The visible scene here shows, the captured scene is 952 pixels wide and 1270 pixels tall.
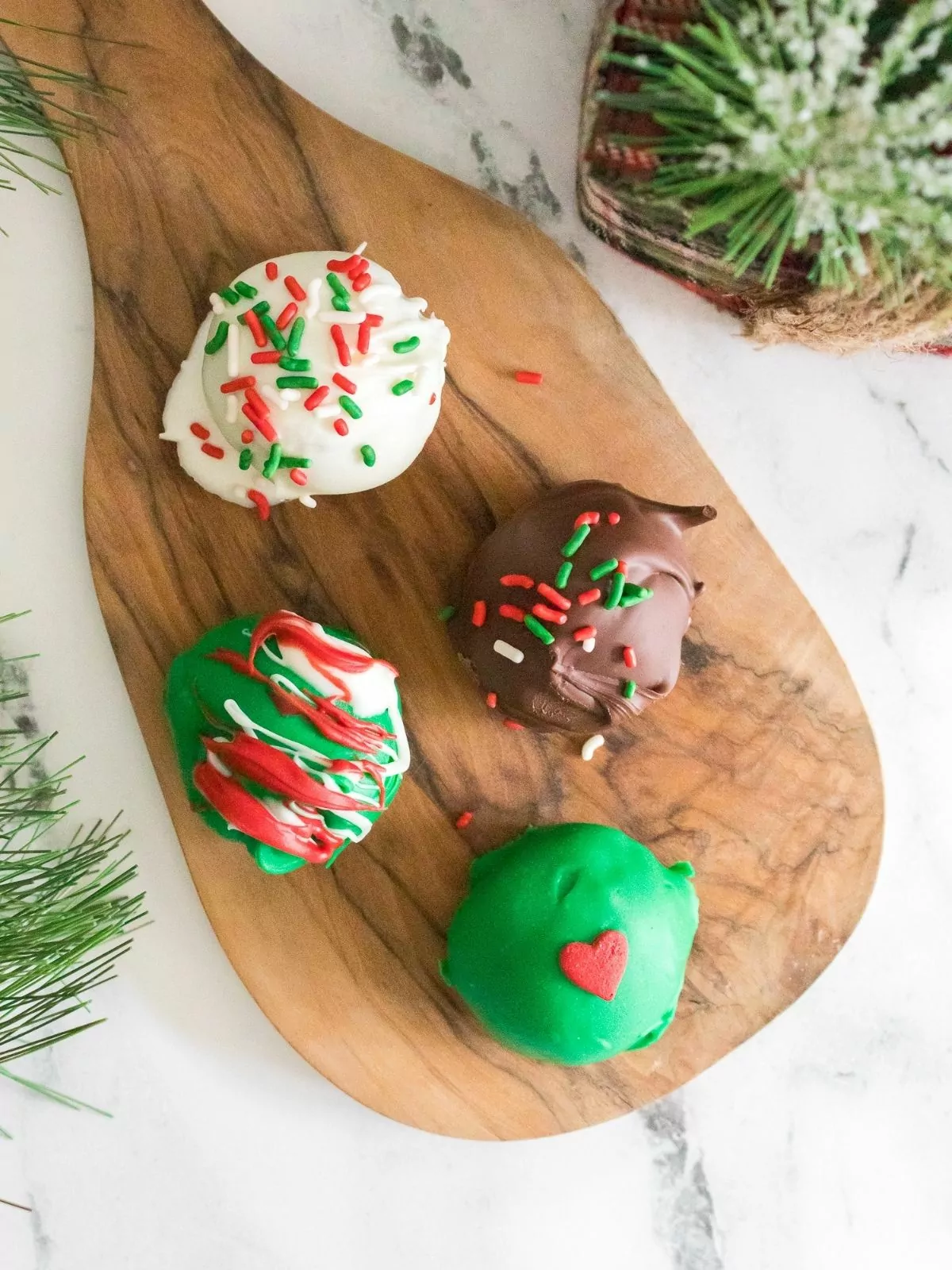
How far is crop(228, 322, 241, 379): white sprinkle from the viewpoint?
143cm

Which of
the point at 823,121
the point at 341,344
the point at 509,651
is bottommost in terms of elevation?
the point at 509,651

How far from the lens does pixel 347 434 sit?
1.42 meters

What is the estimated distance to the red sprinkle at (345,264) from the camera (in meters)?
1.42

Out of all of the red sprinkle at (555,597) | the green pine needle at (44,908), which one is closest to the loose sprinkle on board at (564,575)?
the red sprinkle at (555,597)

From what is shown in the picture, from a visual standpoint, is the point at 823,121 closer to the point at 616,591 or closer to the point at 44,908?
the point at 616,591

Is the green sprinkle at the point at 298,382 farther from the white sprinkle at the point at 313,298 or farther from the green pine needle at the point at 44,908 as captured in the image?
the green pine needle at the point at 44,908

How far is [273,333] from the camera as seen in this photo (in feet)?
4.61

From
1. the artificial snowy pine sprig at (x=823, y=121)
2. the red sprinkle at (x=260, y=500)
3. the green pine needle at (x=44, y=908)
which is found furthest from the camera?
the red sprinkle at (x=260, y=500)

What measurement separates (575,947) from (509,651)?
1.48 ft

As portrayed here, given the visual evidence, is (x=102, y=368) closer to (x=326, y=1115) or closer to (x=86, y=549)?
(x=86, y=549)

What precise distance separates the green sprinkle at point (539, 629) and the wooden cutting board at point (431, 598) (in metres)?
0.24

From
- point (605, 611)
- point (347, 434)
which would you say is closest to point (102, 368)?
point (347, 434)

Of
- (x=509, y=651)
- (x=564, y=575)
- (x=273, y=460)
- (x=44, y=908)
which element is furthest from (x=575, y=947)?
(x=273, y=460)

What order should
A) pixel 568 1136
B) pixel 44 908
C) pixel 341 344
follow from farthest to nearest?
pixel 568 1136 < pixel 341 344 < pixel 44 908
